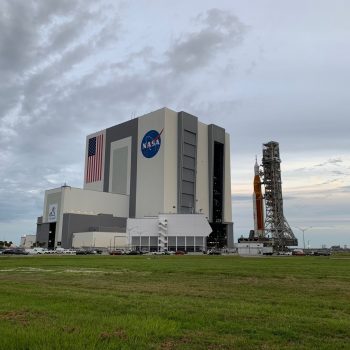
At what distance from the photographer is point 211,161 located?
6270 inches

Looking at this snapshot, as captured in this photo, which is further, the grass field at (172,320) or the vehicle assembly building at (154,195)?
the vehicle assembly building at (154,195)

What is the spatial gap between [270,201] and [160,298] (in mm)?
125085

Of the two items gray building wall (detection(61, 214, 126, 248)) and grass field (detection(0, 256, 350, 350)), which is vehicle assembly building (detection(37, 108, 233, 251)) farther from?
grass field (detection(0, 256, 350, 350))

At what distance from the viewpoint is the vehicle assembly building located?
143 m

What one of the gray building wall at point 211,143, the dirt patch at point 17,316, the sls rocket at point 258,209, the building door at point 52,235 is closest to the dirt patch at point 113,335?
the dirt patch at point 17,316

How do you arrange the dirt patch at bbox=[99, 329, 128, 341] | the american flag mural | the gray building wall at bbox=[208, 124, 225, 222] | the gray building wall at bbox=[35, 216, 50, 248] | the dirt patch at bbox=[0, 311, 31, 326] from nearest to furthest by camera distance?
the dirt patch at bbox=[99, 329, 128, 341] < the dirt patch at bbox=[0, 311, 31, 326] < the gray building wall at bbox=[208, 124, 225, 222] < the gray building wall at bbox=[35, 216, 50, 248] < the american flag mural

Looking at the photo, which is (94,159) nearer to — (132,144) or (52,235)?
(132,144)

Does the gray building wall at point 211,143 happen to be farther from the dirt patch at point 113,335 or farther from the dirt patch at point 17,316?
the dirt patch at point 113,335

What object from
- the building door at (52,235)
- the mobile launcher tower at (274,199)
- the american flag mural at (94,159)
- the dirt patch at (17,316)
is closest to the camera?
the dirt patch at (17,316)

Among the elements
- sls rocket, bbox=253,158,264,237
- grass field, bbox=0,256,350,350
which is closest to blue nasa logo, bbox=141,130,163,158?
sls rocket, bbox=253,158,264,237

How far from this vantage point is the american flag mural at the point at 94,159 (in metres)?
173

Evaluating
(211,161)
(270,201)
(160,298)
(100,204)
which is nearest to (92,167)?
(100,204)

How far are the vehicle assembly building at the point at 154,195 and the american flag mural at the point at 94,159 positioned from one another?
3.27 metres

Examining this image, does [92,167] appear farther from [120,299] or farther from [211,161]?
[120,299]
